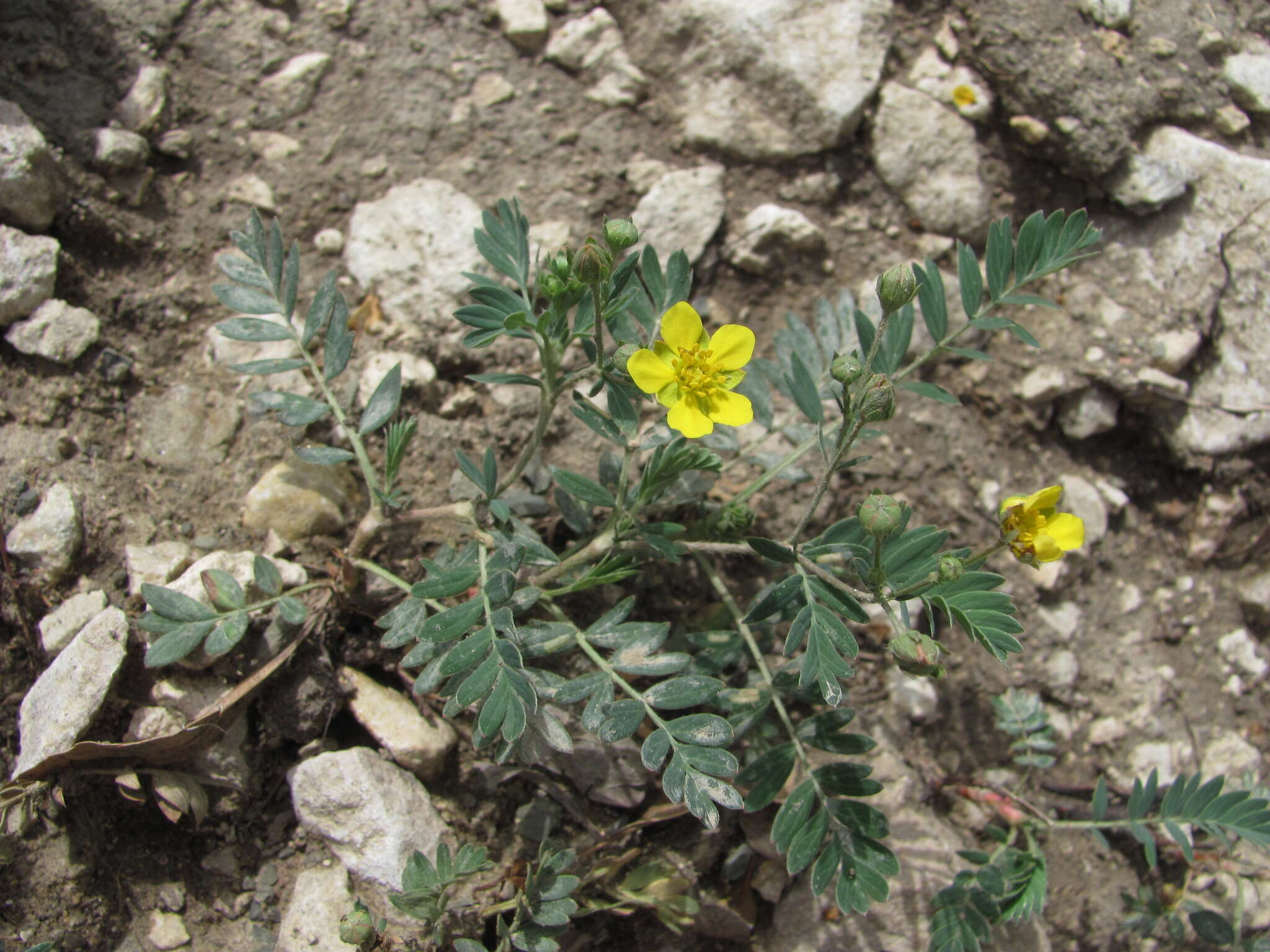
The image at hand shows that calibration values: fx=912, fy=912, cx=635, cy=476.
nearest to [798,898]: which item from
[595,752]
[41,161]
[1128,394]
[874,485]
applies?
[595,752]

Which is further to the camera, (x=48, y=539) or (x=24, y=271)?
(x=24, y=271)

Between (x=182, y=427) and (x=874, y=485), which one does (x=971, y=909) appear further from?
(x=182, y=427)

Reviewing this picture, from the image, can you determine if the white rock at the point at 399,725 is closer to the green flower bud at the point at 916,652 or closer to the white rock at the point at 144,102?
the green flower bud at the point at 916,652

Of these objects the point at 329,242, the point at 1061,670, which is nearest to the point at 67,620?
the point at 329,242

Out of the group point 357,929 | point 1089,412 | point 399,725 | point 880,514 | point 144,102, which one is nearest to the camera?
point 880,514

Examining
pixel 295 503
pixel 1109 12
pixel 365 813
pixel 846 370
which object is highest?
pixel 1109 12

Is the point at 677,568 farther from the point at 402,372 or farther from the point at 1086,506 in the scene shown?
the point at 1086,506

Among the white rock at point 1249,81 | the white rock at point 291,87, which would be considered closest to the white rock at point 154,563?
the white rock at point 291,87
